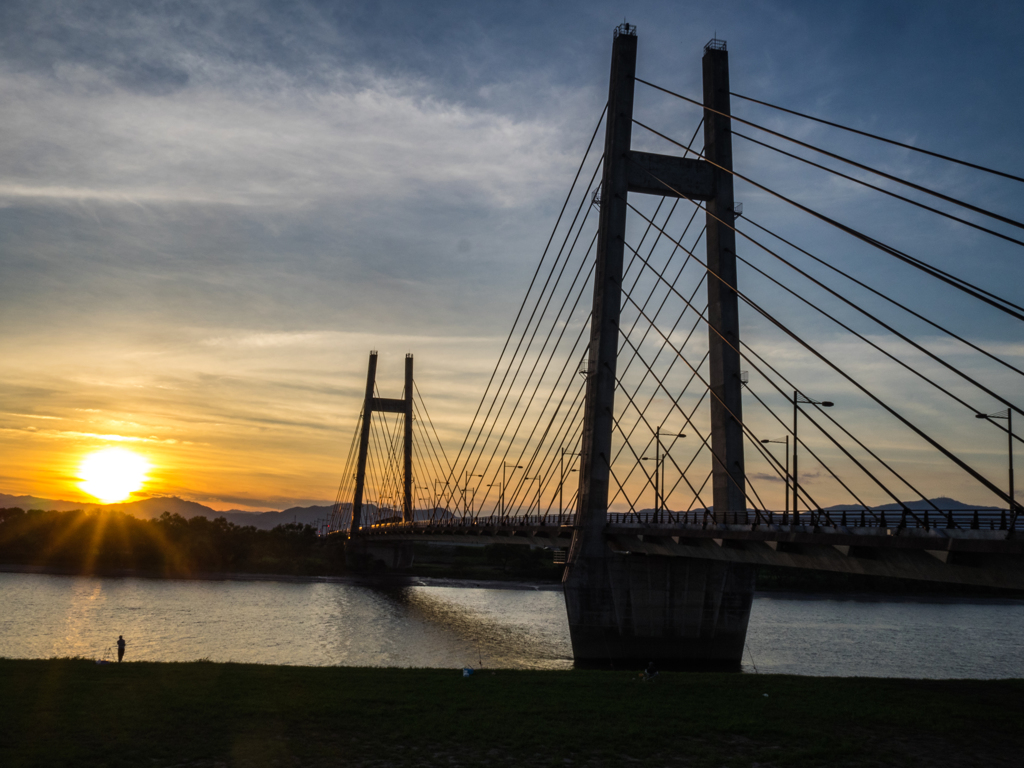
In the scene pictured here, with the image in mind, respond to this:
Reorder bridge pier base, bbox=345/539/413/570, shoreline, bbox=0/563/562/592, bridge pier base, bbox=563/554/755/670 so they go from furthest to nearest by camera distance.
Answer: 1. bridge pier base, bbox=345/539/413/570
2. shoreline, bbox=0/563/562/592
3. bridge pier base, bbox=563/554/755/670

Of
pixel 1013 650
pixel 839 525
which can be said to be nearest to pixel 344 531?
pixel 1013 650

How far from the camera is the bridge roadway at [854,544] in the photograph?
20234mm

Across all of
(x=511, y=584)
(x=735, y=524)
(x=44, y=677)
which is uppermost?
(x=735, y=524)

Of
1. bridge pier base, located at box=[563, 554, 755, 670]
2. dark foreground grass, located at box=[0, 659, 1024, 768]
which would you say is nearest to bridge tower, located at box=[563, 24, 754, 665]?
bridge pier base, located at box=[563, 554, 755, 670]

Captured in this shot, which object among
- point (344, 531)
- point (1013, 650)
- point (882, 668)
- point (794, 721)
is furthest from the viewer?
point (344, 531)

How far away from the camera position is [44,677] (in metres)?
19.0

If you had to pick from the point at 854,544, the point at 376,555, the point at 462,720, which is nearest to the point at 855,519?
the point at 854,544

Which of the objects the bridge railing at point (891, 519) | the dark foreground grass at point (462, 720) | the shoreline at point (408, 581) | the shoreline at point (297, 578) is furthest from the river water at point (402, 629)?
the dark foreground grass at point (462, 720)

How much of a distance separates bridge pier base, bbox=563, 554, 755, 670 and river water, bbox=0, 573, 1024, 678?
1.92 meters

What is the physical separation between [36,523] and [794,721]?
109m

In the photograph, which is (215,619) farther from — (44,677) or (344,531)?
(344,531)

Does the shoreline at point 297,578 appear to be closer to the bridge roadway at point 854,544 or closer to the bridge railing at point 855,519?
the bridge railing at point 855,519

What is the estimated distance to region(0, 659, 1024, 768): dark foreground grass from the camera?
14.4 meters

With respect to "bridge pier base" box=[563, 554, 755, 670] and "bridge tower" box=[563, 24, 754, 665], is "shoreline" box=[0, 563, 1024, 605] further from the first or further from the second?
"bridge tower" box=[563, 24, 754, 665]
